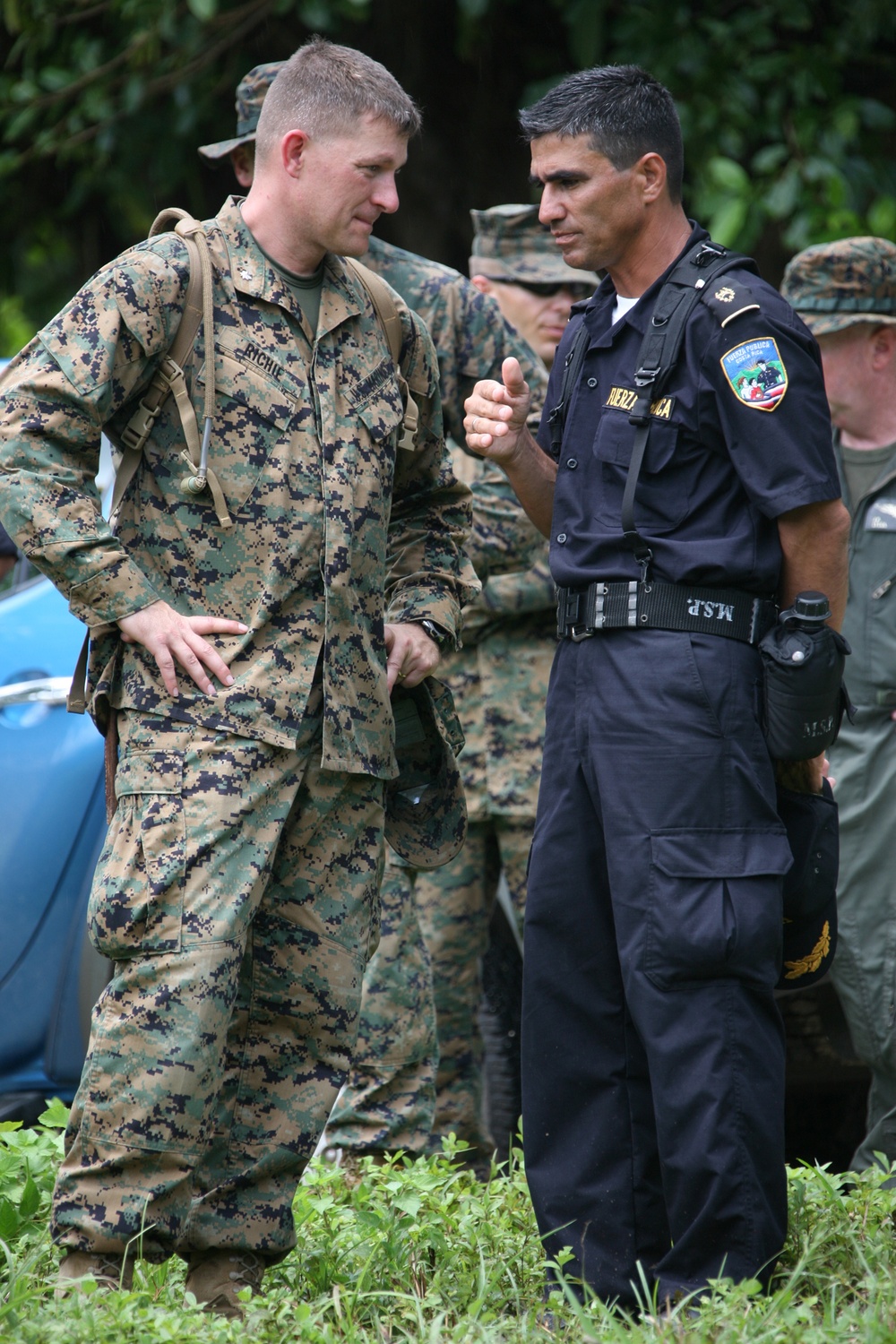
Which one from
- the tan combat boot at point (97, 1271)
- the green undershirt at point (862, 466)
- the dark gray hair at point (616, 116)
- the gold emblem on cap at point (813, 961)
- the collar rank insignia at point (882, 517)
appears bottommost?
the tan combat boot at point (97, 1271)

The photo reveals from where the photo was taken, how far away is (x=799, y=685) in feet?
9.78

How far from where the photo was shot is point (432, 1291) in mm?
3057

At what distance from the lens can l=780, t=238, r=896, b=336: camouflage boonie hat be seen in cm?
455

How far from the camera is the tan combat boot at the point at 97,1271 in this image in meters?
2.77

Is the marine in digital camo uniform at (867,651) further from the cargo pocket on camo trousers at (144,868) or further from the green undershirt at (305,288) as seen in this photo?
the cargo pocket on camo trousers at (144,868)

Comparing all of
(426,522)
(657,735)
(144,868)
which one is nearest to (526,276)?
(426,522)

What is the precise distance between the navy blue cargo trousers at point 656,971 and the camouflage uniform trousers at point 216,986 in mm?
396

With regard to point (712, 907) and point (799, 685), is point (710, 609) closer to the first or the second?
point (799, 685)

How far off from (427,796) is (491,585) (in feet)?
4.30

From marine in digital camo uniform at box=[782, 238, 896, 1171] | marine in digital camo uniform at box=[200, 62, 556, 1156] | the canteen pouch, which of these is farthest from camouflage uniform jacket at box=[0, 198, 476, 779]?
marine in digital camo uniform at box=[782, 238, 896, 1171]

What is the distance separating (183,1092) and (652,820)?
3.08 feet

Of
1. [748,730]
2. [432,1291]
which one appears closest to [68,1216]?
[432,1291]

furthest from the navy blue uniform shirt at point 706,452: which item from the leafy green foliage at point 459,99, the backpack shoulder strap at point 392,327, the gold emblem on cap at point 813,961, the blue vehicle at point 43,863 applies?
the leafy green foliage at point 459,99

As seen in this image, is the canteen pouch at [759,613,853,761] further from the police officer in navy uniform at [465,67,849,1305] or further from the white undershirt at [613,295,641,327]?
the white undershirt at [613,295,641,327]
